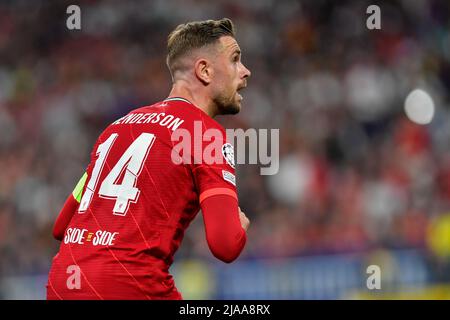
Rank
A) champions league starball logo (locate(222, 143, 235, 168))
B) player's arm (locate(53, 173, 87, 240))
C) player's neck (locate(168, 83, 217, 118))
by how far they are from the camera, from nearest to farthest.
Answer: champions league starball logo (locate(222, 143, 235, 168)) < player's neck (locate(168, 83, 217, 118)) < player's arm (locate(53, 173, 87, 240))

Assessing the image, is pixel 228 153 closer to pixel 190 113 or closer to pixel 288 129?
pixel 190 113

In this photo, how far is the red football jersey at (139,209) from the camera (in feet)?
10.7

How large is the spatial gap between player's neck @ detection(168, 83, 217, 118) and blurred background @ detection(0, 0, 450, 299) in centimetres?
533

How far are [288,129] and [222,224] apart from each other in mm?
8012

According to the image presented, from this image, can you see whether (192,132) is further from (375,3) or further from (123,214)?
(375,3)

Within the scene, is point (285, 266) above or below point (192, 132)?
above

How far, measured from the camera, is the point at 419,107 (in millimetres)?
10867

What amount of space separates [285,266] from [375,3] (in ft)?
16.8

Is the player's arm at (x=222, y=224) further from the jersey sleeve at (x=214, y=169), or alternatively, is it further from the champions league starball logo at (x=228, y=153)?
the champions league starball logo at (x=228, y=153)

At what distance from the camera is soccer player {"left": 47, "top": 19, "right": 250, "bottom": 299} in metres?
3.25

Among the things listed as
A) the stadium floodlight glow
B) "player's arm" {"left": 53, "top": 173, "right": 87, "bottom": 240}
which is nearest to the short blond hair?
"player's arm" {"left": 53, "top": 173, "right": 87, "bottom": 240}

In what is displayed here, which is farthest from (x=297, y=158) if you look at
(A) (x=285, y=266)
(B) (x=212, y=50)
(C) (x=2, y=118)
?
(B) (x=212, y=50)

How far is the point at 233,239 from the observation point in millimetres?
3205

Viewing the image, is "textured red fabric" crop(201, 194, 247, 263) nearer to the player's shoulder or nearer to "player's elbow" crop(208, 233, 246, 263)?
"player's elbow" crop(208, 233, 246, 263)
